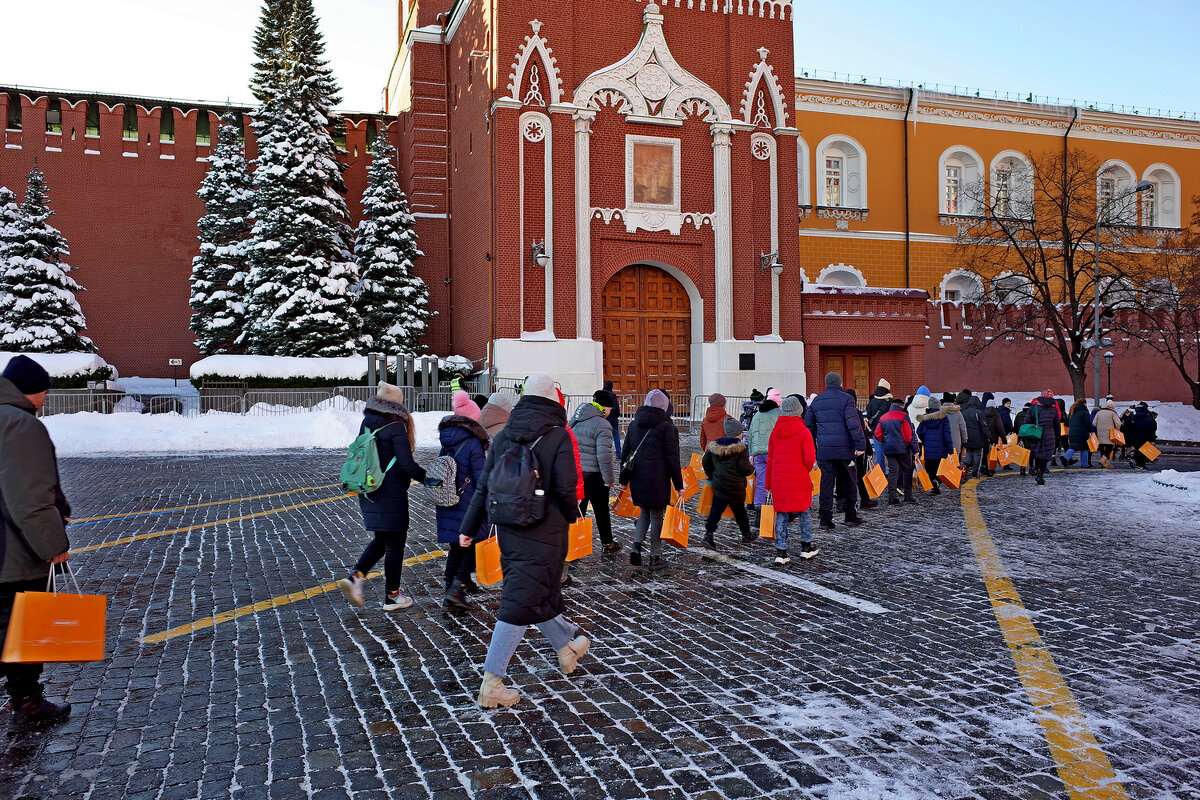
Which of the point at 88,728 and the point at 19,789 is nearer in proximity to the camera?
the point at 19,789

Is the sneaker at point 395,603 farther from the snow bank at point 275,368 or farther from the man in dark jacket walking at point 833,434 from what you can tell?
the snow bank at point 275,368

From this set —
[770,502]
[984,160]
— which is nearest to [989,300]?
[984,160]

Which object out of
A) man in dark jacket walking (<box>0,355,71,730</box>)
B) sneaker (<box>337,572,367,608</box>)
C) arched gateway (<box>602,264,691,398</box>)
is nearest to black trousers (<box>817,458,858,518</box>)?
sneaker (<box>337,572,367,608</box>)

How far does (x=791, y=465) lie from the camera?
27.8 feet

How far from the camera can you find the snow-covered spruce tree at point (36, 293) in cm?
2769

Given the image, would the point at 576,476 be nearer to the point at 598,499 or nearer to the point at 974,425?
the point at 598,499

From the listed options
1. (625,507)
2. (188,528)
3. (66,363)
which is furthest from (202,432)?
(625,507)

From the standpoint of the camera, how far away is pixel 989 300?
117ft

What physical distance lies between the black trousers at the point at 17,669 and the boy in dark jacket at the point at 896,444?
10.5m

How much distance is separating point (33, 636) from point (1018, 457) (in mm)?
16173

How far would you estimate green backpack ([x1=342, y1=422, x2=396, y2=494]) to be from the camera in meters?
6.39

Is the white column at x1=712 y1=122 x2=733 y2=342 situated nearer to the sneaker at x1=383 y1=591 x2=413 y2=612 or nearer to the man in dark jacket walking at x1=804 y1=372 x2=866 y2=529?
the man in dark jacket walking at x1=804 y1=372 x2=866 y2=529

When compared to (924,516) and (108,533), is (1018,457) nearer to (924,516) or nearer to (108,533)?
(924,516)

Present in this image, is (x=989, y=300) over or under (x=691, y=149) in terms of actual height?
under
